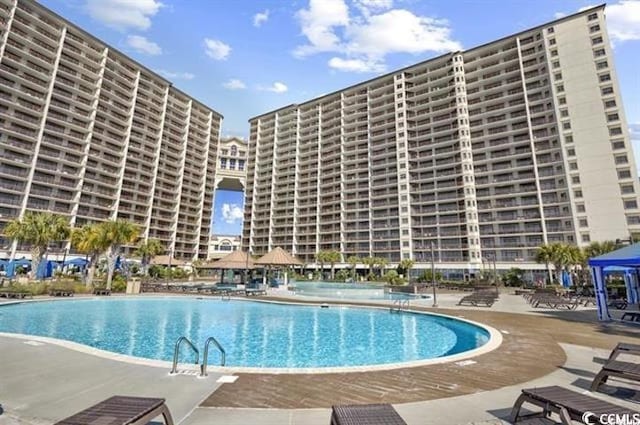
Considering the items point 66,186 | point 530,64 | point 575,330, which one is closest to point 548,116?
point 530,64

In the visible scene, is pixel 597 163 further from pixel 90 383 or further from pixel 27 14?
pixel 27 14

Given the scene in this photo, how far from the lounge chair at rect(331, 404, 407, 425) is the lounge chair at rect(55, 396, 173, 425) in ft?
6.60

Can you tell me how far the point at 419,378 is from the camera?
636 cm

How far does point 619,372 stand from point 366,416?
5.14 m

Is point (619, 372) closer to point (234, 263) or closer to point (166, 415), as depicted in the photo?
point (166, 415)

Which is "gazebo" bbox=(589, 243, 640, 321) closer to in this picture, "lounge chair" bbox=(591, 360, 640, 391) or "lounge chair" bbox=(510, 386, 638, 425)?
"lounge chair" bbox=(591, 360, 640, 391)

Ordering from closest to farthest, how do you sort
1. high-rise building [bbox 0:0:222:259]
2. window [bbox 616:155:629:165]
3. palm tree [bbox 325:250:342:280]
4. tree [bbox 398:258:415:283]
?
1. window [bbox 616:155:629:165]
2. high-rise building [bbox 0:0:222:259]
3. tree [bbox 398:258:415:283]
4. palm tree [bbox 325:250:342:280]

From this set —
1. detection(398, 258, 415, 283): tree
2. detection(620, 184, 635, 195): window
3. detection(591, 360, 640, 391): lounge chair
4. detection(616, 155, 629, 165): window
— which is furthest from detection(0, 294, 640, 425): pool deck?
detection(616, 155, 629, 165): window

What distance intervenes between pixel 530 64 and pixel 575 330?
69.1 meters

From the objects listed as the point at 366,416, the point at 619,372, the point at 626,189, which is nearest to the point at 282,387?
the point at 366,416

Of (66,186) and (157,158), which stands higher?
(157,158)

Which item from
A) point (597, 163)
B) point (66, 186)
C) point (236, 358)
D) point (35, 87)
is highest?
point (35, 87)

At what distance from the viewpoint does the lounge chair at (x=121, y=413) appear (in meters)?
2.95

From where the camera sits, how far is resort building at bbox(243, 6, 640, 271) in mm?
53719
